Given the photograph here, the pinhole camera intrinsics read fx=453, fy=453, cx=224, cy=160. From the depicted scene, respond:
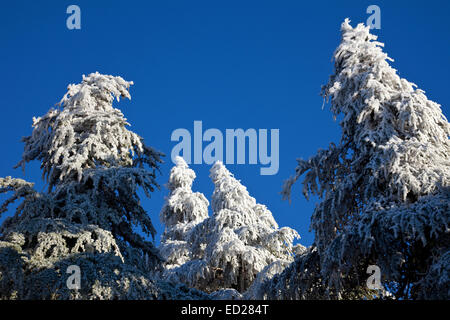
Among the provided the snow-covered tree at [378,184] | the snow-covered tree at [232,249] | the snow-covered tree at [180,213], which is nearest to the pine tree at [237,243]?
the snow-covered tree at [232,249]

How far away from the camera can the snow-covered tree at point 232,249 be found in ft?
56.9

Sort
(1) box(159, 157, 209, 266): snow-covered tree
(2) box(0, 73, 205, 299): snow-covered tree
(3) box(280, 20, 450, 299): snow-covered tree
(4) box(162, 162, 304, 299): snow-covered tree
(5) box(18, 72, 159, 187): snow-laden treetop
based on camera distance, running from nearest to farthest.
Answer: (2) box(0, 73, 205, 299): snow-covered tree < (3) box(280, 20, 450, 299): snow-covered tree < (5) box(18, 72, 159, 187): snow-laden treetop < (4) box(162, 162, 304, 299): snow-covered tree < (1) box(159, 157, 209, 266): snow-covered tree

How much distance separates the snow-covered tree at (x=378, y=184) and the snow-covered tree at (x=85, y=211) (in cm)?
351

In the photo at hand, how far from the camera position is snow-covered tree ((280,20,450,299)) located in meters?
8.42

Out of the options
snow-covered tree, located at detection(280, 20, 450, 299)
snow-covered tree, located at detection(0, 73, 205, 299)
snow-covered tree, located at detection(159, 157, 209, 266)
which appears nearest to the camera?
snow-covered tree, located at detection(0, 73, 205, 299)

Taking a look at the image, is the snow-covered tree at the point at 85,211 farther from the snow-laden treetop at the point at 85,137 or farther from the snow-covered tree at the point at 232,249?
the snow-covered tree at the point at 232,249

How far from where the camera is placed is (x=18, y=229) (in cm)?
856

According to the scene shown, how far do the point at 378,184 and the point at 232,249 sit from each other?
28.0 feet

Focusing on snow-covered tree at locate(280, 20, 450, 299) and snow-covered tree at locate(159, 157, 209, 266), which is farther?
snow-covered tree at locate(159, 157, 209, 266)

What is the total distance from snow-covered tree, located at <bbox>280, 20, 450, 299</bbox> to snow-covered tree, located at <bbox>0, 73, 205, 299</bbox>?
3.51 metres

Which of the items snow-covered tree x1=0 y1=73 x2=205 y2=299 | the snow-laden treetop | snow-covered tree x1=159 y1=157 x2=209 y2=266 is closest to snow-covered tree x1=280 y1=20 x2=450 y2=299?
snow-covered tree x1=0 y1=73 x2=205 y2=299

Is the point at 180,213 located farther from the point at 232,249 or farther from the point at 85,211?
the point at 85,211

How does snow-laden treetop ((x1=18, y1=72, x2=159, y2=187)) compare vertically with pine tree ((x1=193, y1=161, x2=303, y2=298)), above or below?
above

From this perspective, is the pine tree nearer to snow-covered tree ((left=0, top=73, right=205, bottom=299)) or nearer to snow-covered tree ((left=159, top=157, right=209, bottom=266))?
snow-covered tree ((left=159, top=157, right=209, bottom=266))
